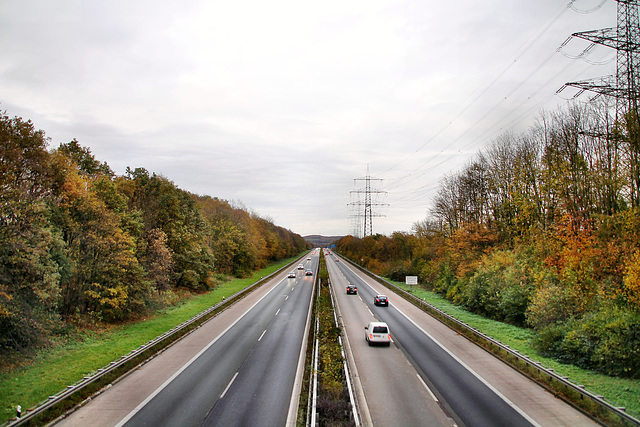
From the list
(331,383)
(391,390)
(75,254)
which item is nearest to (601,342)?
(391,390)

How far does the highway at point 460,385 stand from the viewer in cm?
1323

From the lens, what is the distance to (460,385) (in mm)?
16359

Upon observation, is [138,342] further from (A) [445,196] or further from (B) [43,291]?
(A) [445,196]

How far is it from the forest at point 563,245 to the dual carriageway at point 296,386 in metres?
4.49

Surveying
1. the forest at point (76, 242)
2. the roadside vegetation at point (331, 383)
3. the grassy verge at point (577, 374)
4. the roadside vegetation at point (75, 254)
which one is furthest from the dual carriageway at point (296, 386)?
the forest at point (76, 242)

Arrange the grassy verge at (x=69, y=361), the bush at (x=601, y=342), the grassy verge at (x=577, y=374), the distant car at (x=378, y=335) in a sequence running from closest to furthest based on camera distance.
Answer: the grassy verge at (x=577, y=374) → the grassy verge at (x=69, y=361) → the bush at (x=601, y=342) → the distant car at (x=378, y=335)

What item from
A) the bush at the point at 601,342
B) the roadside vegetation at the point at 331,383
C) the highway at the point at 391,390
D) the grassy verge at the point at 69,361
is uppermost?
the bush at the point at 601,342

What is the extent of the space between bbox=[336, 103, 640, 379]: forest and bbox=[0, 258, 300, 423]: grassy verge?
81.4 ft

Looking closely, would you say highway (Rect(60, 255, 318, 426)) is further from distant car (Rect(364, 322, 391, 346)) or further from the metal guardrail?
the metal guardrail

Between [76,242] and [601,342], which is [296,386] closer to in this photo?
[601,342]

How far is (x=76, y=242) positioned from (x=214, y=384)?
58.5 feet

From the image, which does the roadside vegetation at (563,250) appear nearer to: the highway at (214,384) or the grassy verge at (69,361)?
the highway at (214,384)

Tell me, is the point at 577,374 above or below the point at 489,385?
above

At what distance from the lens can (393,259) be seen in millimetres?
74688
